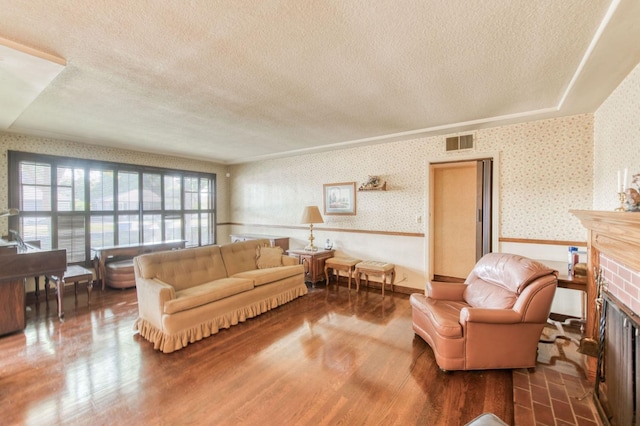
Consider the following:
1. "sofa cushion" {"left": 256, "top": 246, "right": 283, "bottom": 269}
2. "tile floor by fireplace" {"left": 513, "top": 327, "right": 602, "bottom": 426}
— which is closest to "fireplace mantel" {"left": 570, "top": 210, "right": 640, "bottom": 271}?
"tile floor by fireplace" {"left": 513, "top": 327, "right": 602, "bottom": 426}

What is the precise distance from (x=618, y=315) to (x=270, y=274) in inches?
135

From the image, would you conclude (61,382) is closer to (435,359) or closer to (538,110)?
(435,359)

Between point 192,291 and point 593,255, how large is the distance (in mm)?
3923

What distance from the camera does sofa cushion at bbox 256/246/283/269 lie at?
4484 mm

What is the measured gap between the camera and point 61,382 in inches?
90.1

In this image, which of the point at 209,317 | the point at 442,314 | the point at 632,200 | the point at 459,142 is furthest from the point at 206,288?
the point at 459,142

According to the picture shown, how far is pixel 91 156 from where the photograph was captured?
508 centimetres

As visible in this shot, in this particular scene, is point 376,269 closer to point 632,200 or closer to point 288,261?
point 288,261

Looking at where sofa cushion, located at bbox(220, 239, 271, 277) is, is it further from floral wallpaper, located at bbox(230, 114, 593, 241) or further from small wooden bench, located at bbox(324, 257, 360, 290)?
floral wallpaper, located at bbox(230, 114, 593, 241)

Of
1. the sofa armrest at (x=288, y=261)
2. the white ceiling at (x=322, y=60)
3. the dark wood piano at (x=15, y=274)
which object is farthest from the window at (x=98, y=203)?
the sofa armrest at (x=288, y=261)

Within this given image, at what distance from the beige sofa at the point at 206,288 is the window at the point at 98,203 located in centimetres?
262

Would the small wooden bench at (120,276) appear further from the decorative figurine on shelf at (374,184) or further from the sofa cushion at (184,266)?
the decorative figurine on shelf at (374,184)

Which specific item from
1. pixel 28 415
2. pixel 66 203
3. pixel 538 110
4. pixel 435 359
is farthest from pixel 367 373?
pixel 66 203

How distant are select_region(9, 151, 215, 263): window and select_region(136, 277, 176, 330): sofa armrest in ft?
9.07
